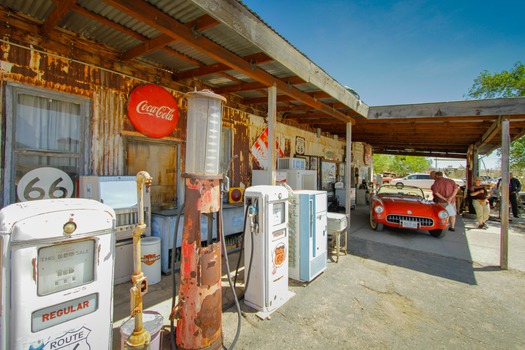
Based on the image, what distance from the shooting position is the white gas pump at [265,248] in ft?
10.4

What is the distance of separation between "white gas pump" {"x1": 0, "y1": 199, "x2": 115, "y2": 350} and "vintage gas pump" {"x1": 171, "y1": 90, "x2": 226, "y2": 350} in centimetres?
59

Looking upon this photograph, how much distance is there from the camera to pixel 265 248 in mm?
3184

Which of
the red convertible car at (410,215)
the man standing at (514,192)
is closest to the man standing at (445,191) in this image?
the red convertible car at (410,215)

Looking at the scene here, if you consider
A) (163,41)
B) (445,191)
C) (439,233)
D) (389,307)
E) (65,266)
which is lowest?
(389,307)

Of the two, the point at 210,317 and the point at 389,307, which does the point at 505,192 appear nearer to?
the point at 389,307

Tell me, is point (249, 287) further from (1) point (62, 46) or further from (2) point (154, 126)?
(1) point (62, 46)

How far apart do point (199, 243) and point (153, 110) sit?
10.4 feet

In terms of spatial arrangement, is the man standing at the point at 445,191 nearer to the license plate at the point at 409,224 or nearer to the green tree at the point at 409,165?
the license plate at the point at 409,224

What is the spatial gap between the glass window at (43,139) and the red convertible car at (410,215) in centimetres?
674

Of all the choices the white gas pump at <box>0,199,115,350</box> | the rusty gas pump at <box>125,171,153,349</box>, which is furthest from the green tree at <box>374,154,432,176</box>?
the white gas pump at <box>0,199,115,350</box>

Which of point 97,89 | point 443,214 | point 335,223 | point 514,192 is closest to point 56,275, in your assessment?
point 97,89

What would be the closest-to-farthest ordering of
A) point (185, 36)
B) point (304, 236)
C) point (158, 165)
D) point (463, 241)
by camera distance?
point (185, 36), point (304, 236), point (158, 165), point (463, 241)

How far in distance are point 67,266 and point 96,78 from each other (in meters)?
3.22

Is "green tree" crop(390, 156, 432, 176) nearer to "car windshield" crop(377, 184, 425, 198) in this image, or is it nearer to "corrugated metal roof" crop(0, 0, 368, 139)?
"car windshield" crop(377, 184, 425, 198)
